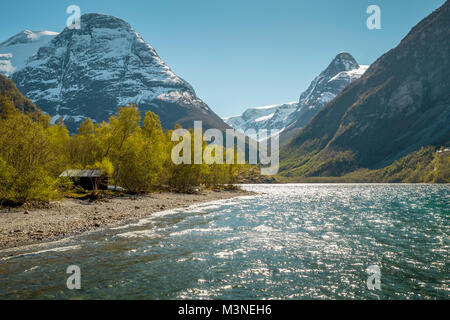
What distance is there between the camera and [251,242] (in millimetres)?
26422

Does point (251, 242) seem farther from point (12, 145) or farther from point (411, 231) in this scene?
point (12, 145)

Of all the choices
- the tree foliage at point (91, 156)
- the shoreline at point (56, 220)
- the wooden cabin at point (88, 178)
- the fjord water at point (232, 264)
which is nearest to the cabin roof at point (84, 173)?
the wooden cabin at point (88, 178)

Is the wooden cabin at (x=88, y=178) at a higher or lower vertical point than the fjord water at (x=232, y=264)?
higher

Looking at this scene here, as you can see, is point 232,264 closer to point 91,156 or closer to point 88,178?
point 88,178

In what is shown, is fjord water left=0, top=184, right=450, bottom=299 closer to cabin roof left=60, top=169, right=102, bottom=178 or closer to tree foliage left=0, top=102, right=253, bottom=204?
tree foliage left=0, top=102, right=253, bottom=204

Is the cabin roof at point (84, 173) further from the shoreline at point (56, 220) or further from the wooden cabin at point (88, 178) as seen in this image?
the shoreline at point (56, 220)

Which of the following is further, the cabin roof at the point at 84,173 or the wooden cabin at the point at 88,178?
the wooden cabin at the point at 88,178

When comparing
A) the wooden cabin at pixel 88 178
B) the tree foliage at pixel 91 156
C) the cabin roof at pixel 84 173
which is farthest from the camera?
the wooden cabin at pixel 88 178

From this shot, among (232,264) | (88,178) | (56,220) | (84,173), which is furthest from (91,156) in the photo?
(232,264)

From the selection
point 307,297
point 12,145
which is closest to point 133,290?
point 307,297

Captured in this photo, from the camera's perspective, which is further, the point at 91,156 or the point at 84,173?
the point at 91,156

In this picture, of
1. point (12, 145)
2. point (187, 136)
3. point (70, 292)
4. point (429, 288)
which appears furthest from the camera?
point (187, 136)

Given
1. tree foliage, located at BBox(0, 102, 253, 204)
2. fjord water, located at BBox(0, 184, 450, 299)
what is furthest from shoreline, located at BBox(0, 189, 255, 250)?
tree foliage, located at BBox(0, 102, 253, 204)
